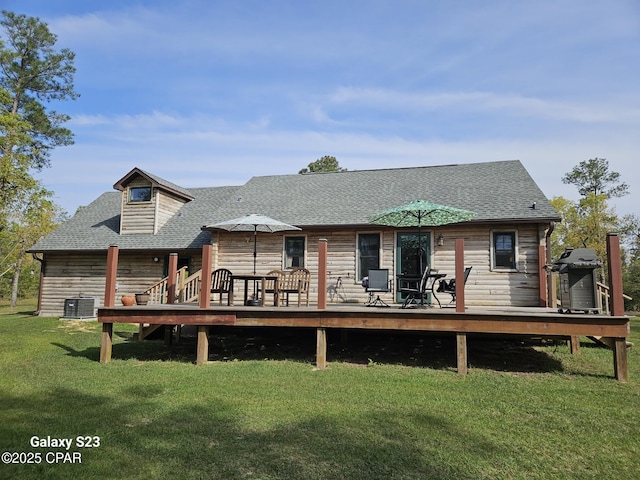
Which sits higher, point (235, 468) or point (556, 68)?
point (556, 68)

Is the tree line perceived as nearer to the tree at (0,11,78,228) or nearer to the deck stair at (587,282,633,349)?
the tree at (0,11,78,228)

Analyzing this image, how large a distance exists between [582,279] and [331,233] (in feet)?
21.7

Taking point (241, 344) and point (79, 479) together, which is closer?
point (79, 479)

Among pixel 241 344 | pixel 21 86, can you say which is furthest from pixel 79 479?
pixel 21 86

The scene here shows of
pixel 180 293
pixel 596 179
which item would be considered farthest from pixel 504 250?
pixel 596 179

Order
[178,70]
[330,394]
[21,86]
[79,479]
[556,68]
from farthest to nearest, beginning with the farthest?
[21,86] → [178,70] → [556,68] → [330,394] → [79,479]

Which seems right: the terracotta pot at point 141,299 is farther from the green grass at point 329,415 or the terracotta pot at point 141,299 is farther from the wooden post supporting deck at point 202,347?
the wooden post supporting deck at point 202,347

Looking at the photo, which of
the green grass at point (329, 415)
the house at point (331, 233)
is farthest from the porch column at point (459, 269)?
the house at point (331, 233)

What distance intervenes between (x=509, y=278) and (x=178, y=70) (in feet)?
39.1

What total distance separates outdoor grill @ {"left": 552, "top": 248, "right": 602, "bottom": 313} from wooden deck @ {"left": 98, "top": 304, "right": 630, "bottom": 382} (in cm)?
22

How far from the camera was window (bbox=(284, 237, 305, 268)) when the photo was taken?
39.8ft

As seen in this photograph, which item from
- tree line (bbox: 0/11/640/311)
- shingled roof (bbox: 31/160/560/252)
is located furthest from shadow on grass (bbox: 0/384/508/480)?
tree line (bbox: 0/11/640/311)

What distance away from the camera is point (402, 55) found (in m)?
12.3

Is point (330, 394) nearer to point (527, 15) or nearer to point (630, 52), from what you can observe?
point (527, 15)
